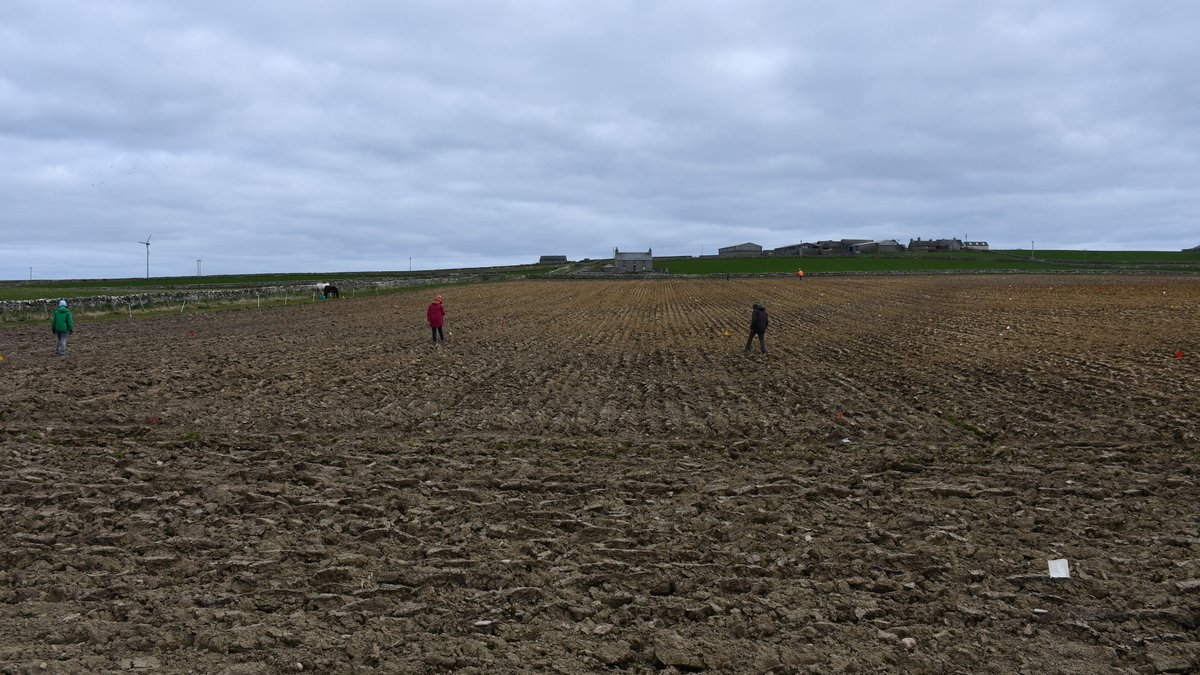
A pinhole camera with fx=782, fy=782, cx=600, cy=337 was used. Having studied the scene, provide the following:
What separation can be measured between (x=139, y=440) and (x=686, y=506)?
29.6 ft

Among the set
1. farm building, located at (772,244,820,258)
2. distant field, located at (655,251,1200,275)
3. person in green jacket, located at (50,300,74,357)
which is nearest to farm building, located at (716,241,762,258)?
farm building, located at (772,244,820,258)

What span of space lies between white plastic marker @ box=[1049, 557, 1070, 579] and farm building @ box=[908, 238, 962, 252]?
169671mm

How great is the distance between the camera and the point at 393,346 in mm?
25469

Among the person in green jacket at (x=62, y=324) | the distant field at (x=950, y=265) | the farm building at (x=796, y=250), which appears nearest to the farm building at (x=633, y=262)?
the distant field at (x=950, y=265)

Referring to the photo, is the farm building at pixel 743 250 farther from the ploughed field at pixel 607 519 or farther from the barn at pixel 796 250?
the ploughed field at pixel 607 519

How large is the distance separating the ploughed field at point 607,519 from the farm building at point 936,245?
156 m

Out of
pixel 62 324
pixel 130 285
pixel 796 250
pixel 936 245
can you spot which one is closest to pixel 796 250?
pixel 796 250

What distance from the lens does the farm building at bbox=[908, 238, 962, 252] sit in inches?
6427

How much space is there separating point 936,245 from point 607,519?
17124 centimetres

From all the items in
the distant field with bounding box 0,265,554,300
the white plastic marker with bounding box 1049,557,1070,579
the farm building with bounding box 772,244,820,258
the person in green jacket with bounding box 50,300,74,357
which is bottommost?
the white plastic marker with bounding box 1049,557,1070,579

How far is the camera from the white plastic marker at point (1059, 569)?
6.80 meters

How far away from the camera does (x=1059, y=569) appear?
271 inches

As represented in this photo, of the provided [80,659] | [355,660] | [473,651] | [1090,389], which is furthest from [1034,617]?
[1090,389]

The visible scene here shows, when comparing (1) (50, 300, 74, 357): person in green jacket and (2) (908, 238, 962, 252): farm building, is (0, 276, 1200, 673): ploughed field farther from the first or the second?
(2) (908, 238, 962, 252): farm building
